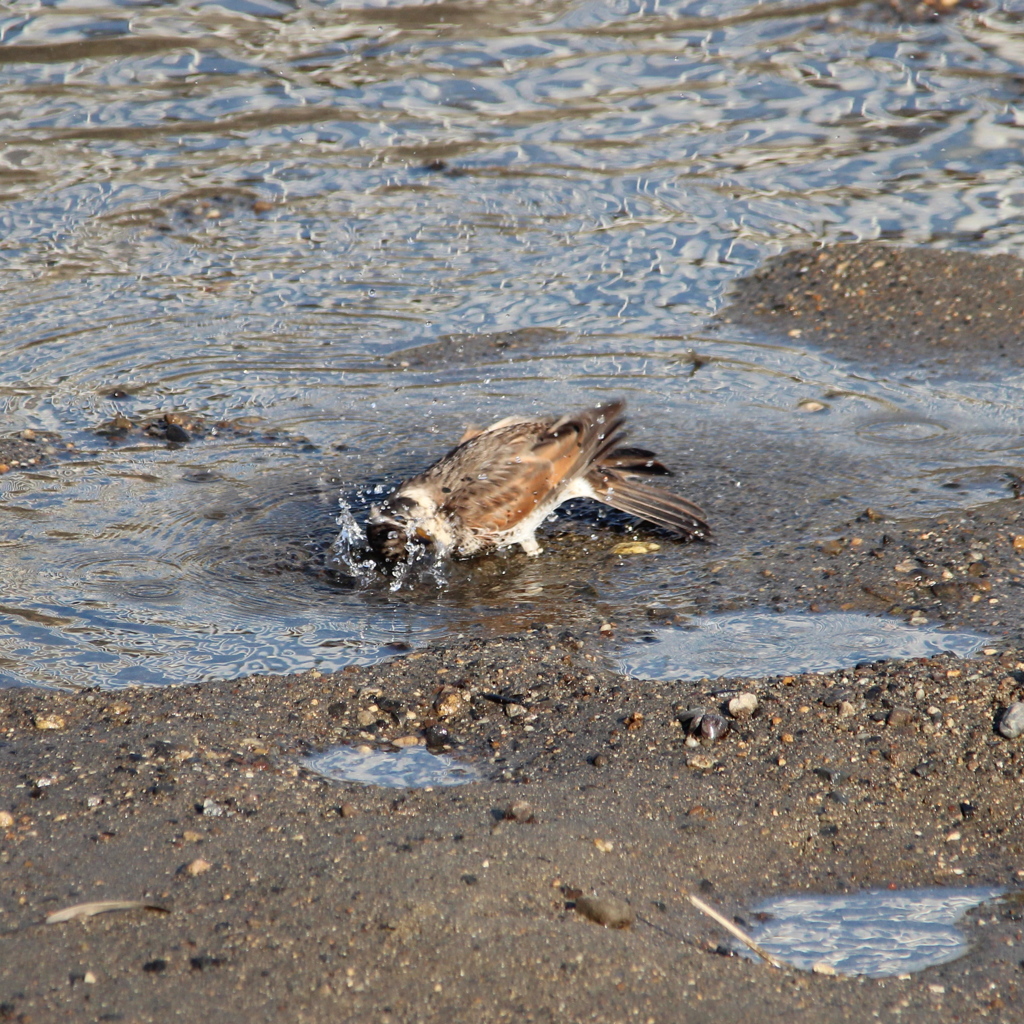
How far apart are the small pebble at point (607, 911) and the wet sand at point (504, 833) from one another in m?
0.04

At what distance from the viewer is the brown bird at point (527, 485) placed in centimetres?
675

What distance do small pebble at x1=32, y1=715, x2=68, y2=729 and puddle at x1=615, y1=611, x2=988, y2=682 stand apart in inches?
89.2

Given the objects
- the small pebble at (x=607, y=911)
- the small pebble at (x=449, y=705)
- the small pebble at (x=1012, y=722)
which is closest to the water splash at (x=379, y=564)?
the small pebble at (x=449, y=705)

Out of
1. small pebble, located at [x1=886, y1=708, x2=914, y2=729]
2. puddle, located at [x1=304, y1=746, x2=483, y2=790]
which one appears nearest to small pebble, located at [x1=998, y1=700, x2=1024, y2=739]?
small pebble, located at [x1=886, y1=708, x2=914, y2=729]

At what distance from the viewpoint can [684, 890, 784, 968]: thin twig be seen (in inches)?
142

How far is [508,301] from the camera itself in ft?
32.5

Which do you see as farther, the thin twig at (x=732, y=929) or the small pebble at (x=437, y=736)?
the small pebble at (x=437, y=736)

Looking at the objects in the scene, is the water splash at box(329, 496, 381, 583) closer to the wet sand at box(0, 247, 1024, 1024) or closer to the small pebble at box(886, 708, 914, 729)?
the wet sand at box(0, 247, 1024, 1024)

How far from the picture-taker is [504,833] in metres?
4.05

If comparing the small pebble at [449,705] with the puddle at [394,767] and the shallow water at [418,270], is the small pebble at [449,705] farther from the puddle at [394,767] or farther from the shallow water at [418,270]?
the shallow water at [418,270]

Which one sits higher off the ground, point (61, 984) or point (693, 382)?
point (61, 984)

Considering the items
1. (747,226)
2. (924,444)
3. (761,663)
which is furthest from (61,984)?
(747,226)

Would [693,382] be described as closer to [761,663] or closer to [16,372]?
[761,663]

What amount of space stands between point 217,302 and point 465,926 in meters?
7.30
